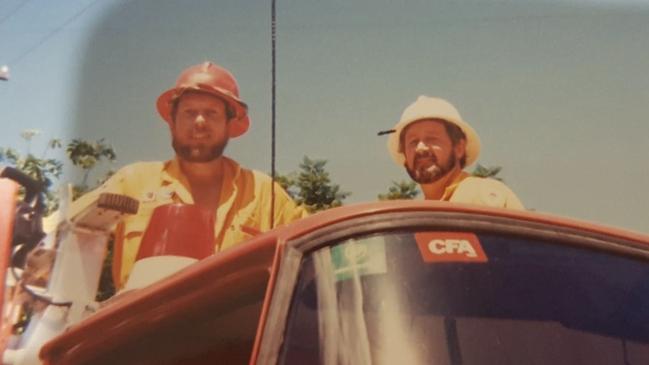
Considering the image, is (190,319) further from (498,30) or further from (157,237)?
(498,30)

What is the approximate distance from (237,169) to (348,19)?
2.94ft

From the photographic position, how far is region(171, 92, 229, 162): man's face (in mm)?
4094

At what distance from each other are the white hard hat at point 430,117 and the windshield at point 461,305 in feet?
8.71

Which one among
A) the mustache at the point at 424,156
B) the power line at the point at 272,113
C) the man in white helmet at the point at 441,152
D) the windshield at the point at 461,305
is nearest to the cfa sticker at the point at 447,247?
the windshield at the point at 461,305

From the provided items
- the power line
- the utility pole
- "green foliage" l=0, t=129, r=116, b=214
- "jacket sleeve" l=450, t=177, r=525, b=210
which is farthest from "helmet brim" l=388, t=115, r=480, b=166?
the utility pole

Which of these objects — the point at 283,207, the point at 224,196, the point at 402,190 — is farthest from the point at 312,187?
the point at 402,190

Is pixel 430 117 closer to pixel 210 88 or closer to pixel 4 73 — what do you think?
pixel 210 88

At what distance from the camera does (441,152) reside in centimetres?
437

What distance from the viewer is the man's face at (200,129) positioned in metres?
4.09

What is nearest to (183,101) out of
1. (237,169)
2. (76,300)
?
(237,169)

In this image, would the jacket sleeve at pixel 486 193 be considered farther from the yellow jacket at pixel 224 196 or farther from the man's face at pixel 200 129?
the man's face at pixel 200 129

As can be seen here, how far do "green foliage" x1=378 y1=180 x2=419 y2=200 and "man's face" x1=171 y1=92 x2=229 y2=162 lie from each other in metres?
0.76

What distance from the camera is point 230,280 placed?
67.1 inches

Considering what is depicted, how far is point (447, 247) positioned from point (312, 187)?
2399 mm
